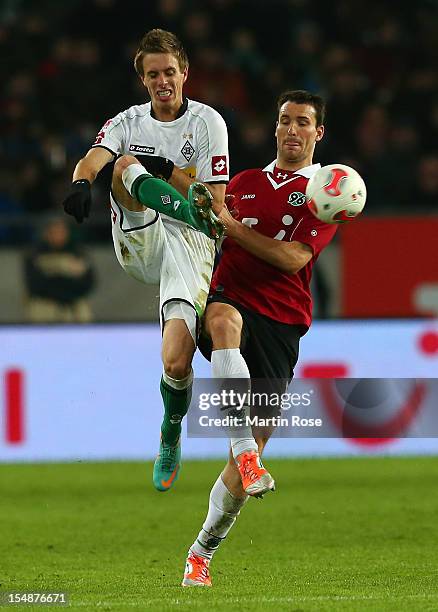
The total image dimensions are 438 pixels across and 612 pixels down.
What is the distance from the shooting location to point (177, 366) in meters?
6.63

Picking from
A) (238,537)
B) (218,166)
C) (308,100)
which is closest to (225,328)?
(218,166)

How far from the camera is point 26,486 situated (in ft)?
35.3

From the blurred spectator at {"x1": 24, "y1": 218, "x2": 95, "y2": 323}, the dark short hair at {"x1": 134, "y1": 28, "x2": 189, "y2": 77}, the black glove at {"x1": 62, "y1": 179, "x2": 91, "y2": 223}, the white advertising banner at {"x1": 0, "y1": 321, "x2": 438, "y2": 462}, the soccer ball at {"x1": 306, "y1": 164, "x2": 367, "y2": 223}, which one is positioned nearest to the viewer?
the black glove at {"x1": 62, "y1": 179, "x2": 91, "y2": 223}

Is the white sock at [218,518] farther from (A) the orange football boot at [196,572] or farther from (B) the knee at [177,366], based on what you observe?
(B) the knee at [177,366]

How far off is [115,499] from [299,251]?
4084mm

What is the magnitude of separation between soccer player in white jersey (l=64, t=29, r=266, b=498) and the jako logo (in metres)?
4.36

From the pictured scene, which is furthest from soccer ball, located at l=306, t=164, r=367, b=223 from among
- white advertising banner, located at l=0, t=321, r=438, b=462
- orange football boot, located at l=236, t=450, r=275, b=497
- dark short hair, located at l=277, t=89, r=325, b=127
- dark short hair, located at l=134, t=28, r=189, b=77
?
white advertising banner, located at l=0, t=321, r=438, b=462

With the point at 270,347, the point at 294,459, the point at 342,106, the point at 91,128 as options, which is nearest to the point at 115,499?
the point at 294,459

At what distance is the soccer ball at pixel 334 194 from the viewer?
21.3ft

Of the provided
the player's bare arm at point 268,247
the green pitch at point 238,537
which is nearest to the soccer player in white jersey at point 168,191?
the player's bare arm at point 268,247

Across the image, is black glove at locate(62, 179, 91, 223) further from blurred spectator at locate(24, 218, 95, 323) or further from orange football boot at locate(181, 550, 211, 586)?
blurred spectator at locate(24, 218, 95, 323)

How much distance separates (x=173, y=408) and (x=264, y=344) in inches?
22.3

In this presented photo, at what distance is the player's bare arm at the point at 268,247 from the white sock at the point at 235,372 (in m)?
0.50

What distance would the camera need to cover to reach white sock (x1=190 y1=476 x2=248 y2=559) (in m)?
6.72
